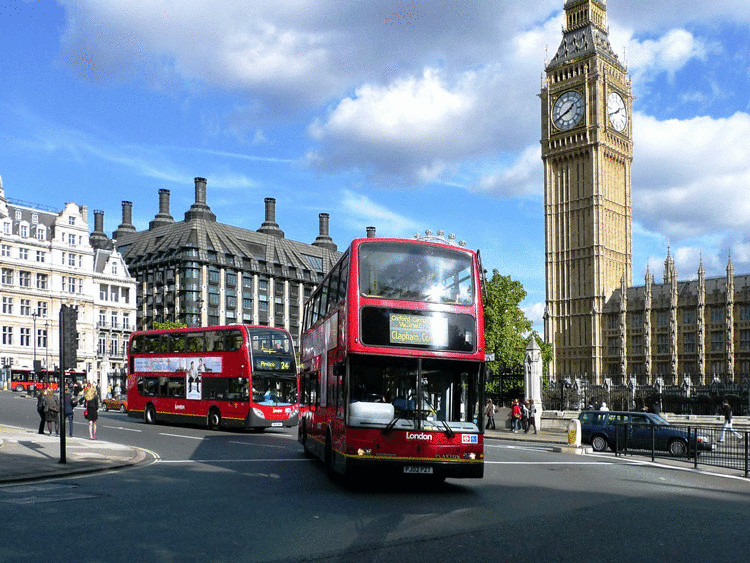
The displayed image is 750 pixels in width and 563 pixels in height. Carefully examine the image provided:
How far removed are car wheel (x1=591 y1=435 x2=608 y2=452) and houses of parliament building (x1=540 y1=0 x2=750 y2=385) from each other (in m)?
60.6

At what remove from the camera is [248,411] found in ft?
94.9

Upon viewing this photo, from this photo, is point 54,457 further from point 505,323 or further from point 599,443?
point 505,323

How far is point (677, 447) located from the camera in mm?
24000

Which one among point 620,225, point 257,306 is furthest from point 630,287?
point 257,306

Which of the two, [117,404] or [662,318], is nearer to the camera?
[117,404]

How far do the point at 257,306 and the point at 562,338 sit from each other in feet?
142

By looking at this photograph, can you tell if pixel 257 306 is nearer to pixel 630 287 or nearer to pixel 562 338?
pixel 562 338

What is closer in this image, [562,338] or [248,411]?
[248,411]

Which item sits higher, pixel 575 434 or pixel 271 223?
pixel 271 223

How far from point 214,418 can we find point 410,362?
739 inches

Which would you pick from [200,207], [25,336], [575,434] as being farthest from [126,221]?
[575,434]

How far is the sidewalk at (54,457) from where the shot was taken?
15711mm

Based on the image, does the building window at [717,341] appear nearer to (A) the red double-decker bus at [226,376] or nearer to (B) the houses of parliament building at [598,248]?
(B) the houses of parliament building at [598,248]

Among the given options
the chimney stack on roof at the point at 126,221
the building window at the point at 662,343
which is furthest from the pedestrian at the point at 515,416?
the chimney stack on roof at the point at 126,221
